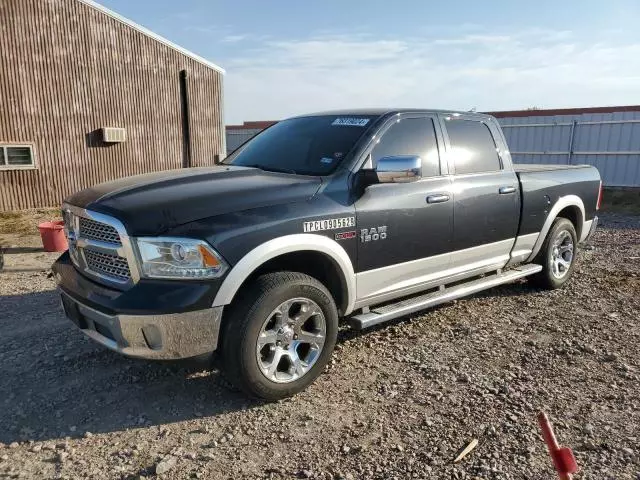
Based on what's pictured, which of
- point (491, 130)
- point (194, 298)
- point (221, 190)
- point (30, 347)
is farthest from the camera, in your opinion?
point (491, 130)

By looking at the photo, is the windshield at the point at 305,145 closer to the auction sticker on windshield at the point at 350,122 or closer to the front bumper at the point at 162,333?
the auction sticker on windshield at the point at 350,122

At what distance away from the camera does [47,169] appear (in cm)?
1283

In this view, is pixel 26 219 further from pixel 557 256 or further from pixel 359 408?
pixel 557 256

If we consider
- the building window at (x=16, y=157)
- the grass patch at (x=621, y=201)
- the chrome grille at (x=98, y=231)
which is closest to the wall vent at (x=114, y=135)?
the building window at (x=16, y=157)

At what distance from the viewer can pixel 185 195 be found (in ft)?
10.7

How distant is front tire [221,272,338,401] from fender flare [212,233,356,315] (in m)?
0.15

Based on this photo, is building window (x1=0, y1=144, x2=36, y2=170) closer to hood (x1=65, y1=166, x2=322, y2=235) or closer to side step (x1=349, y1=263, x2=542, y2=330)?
hood (x1=65, y1=166, x2=322, y2=235)

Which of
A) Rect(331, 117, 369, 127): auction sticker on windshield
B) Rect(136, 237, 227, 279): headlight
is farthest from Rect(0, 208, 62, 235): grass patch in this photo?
Rect(136, 237, 227, 279): headlight

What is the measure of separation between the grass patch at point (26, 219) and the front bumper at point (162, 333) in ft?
26.3

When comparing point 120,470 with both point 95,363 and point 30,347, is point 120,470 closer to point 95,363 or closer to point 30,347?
point 95,363

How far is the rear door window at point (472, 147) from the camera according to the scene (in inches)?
184

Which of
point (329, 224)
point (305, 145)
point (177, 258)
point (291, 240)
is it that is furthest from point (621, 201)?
point (177, 258)

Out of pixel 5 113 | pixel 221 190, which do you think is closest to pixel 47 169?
pixel 5 113

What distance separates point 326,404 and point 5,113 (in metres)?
11.9
